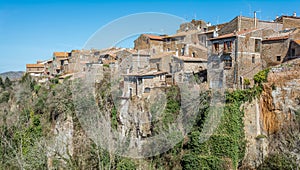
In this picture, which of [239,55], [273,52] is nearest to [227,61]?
[239,55]

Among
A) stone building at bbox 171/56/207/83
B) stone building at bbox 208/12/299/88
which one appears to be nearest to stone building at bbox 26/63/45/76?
stone building at bbox 171/56/207/83

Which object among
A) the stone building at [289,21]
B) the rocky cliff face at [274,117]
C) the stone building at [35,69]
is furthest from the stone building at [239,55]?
the stone building at [35,69]

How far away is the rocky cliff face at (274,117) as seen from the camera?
607 inches

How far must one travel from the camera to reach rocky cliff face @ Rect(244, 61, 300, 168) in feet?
50.6

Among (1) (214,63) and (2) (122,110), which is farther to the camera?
(2) (122,110)

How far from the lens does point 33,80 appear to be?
35.1m

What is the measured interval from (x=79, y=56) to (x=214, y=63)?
1956 centimetres

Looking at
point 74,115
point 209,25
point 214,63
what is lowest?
point 74,115

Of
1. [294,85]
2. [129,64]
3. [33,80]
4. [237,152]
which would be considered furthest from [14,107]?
[294,85]

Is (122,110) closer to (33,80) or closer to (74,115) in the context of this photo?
(74,115)

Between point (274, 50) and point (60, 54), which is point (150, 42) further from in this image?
point (274, 50)

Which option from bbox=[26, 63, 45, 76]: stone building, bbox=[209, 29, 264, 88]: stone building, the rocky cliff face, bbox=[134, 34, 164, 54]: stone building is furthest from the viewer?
bbox=[26, 63, 45, 76]: stone building

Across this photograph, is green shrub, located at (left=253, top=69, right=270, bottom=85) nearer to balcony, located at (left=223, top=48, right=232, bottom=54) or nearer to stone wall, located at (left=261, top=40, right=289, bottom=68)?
stone wall, located at (left=261, top=40, right=289, bottom=68)

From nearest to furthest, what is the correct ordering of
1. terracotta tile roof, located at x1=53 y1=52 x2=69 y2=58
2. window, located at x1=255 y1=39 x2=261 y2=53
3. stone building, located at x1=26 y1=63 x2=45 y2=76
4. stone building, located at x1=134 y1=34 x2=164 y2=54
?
window, located at x1=255 y1=39 x2=261 y2=53 → stone building, located at x1=134 y1=34 x2=164 y2=54 → terracotta tile roof, located at x1=53 y1=52 x2=69 y2=58 → stone building, located at x1=26 y1=63 x2=45 y2=76
